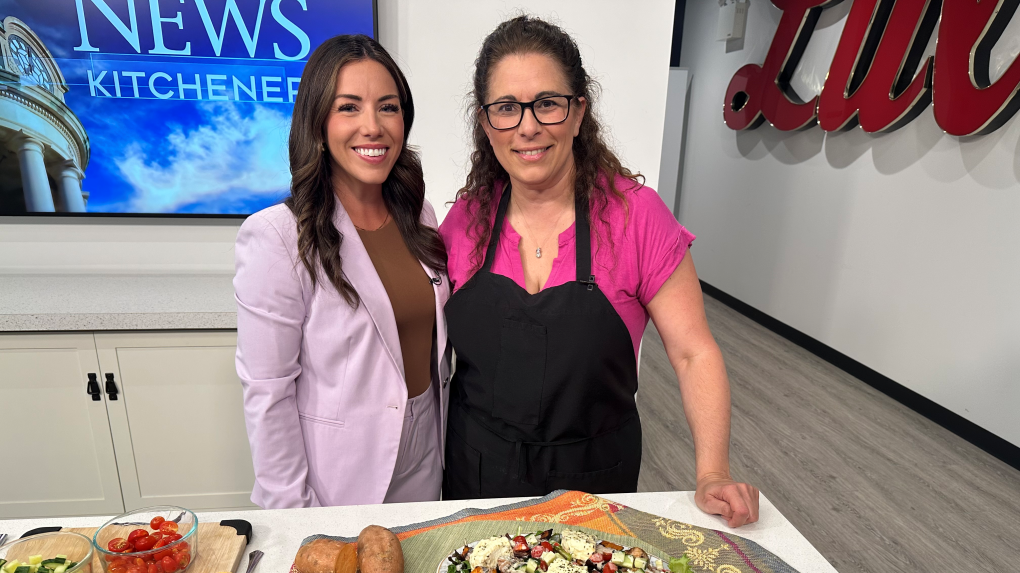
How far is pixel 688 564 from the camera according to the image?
88 centimetres

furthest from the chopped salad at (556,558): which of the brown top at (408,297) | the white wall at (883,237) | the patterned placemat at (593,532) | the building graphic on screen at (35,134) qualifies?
the white wall at (883,237)

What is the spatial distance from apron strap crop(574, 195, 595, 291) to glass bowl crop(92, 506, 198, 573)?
2.70 ft

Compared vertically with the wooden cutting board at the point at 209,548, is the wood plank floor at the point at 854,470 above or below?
below

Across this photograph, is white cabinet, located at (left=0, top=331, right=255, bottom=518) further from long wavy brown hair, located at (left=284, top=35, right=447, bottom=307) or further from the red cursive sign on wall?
the red cursive sign on wall

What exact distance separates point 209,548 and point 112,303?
1515 millimetres

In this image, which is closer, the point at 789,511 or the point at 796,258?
the point at 789,511

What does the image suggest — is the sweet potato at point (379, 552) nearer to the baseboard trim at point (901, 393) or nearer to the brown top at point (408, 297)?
the brown top at point (408, 297)

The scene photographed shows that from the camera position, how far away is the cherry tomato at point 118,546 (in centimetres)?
83

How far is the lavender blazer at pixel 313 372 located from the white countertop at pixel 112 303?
34.5 inches

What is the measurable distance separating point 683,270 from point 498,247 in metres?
0.41

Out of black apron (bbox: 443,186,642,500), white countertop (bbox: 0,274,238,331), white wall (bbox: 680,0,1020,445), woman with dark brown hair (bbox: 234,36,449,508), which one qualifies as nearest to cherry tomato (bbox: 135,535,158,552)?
woman with dark brown hair (bbox: 234,36,449,508)

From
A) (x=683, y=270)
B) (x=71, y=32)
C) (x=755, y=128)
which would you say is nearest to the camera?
(x=683, y=270)

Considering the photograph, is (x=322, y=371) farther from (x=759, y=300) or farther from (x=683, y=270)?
(x=759, y=300)

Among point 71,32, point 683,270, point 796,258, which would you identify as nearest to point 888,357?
point 796,258
